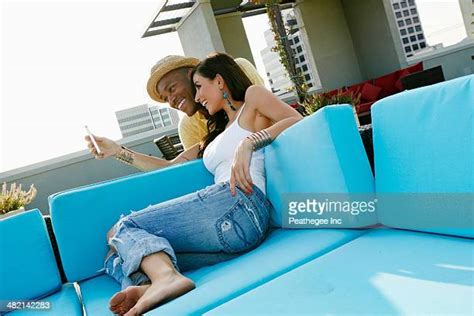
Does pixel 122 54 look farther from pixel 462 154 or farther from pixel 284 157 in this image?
pixel 462 154

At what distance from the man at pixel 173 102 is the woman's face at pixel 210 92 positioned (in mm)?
297

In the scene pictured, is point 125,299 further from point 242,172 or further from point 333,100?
point 333,100

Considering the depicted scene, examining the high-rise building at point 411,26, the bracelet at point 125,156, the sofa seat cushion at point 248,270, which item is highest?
the high-rise building at point 411,26

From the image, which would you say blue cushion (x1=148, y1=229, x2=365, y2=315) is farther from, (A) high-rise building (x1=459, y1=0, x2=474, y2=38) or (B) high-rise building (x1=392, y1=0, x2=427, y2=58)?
(B) high-rise building (x1=392, y1=0, x2=427, y2=58)

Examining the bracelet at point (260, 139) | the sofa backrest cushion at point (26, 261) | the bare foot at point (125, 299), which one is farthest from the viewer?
the sofa backrest cushion at point (26, 261)

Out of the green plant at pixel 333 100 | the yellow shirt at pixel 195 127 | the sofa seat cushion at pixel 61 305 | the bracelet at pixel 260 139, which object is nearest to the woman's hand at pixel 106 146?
the yellow shirt at pixel 195 127

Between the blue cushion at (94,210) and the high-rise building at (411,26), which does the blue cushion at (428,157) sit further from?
the high-rise building at (411,26)

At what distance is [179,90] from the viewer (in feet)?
8.29

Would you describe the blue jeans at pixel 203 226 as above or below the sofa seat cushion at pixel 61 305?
above

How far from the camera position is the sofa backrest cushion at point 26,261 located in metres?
1.81

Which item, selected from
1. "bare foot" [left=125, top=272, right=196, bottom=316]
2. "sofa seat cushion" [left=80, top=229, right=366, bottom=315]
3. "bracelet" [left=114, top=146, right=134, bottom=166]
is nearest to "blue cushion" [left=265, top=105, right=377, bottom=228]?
"sofa seat cushion" [left=80, top=229, right=366, bottom=315]

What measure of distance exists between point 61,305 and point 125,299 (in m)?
0.59

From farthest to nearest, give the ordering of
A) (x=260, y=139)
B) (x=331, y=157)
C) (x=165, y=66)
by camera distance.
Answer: (x=165, y=66), (x=260, y=139), (x=331, y=157)

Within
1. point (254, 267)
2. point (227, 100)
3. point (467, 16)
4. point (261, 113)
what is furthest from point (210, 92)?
point (467, 16)
